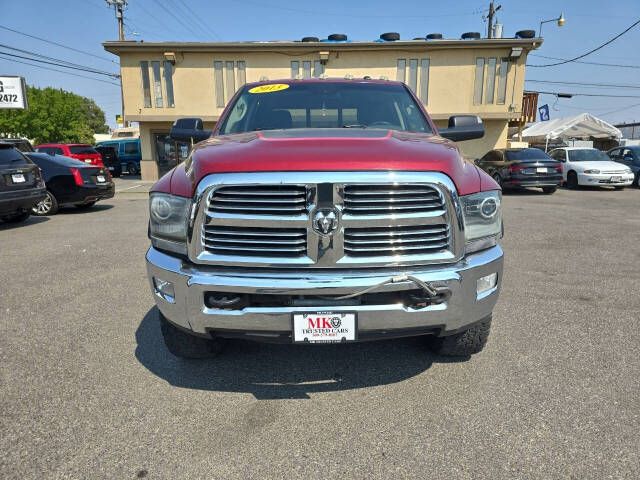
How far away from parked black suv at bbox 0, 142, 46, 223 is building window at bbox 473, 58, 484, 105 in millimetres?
18478

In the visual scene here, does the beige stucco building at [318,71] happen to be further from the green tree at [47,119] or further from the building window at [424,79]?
the green tree at [47,119]

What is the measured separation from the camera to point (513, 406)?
2414 millimetres

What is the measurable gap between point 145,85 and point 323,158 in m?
21.2

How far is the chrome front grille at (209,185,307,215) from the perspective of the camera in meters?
2.16

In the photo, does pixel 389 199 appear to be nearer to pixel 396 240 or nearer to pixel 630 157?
pixel 396 240

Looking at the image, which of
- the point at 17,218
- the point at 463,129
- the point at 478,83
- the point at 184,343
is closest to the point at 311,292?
A: the point at 184,343

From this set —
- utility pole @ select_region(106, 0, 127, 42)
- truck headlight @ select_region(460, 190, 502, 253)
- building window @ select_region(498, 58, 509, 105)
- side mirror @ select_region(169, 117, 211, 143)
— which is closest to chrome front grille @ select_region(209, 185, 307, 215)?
truck headlight @ select_region(460, 190, 502, 253)

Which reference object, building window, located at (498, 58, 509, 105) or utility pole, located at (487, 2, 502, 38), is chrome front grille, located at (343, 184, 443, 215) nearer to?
building window, located at (498, 58, 509, 105)

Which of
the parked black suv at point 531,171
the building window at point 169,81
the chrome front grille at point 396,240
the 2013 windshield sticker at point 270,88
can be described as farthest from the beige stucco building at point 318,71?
the chrome front grille at point 396,240

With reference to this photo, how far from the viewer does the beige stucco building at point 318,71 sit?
2008 cm

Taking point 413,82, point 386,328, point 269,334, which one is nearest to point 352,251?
point 386,328

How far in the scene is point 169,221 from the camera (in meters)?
2.36

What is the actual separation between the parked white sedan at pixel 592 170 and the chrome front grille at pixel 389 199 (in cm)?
1579

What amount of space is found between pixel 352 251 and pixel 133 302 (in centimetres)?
276
